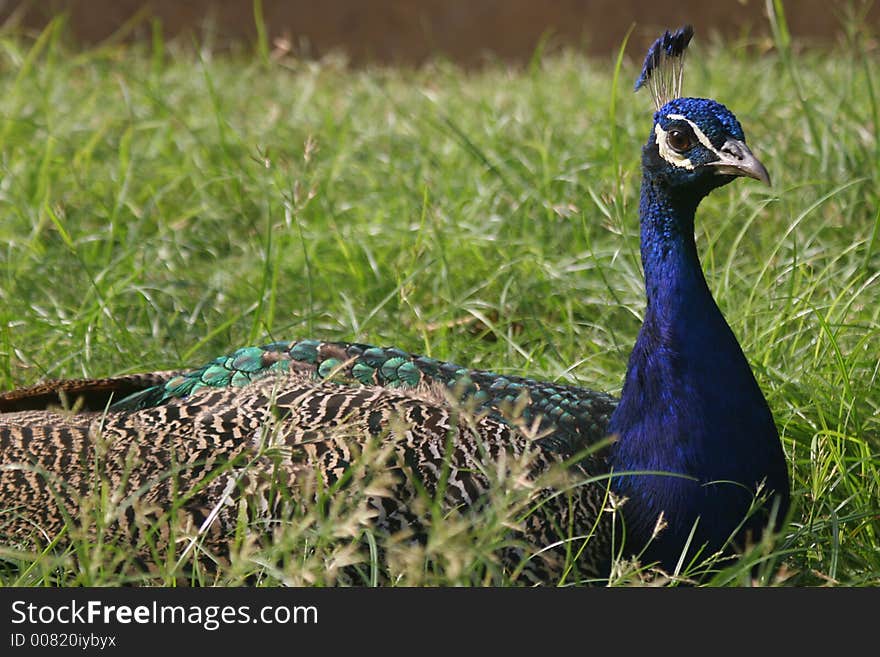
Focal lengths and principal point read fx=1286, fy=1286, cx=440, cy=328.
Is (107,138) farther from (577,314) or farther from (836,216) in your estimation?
(836,216)

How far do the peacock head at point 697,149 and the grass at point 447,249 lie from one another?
19.6 inches

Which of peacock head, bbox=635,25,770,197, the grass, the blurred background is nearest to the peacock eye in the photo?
peacock head, bbox=635,25,770,197

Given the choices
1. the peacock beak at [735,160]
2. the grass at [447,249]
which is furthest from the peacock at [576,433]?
the grass at [447,249]

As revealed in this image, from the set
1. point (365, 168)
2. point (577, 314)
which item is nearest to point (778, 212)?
point (577, 314)

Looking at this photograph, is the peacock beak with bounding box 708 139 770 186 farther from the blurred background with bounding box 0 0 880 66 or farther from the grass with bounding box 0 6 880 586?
the blurred background with bounding box 0 0 880 66

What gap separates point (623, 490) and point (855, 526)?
0.50m

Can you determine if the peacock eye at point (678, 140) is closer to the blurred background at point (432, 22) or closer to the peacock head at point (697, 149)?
the peacock head at point (697, 149)

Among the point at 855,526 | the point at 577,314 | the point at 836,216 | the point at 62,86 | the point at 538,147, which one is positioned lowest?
the point at 855,526

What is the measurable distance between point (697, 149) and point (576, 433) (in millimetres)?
525

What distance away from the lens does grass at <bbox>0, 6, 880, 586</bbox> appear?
247cm

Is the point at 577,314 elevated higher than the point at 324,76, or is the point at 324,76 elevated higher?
the point at 324,76

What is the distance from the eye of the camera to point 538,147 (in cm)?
385

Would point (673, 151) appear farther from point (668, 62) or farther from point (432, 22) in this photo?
point (432, 22)

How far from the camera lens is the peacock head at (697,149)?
2.10 meters
